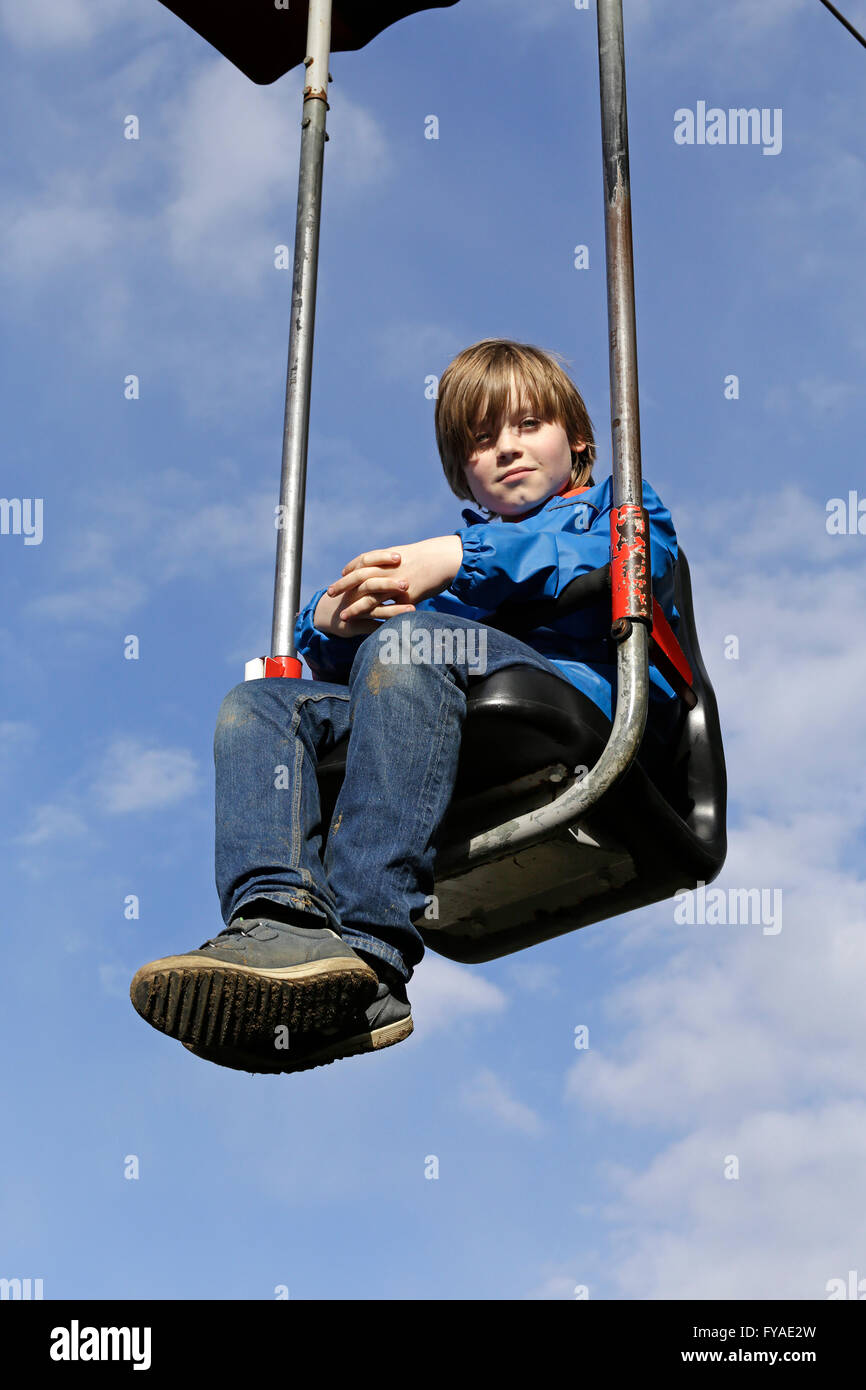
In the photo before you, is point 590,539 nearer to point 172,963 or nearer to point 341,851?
point 341,851

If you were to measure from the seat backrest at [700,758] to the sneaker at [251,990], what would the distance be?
1003mm

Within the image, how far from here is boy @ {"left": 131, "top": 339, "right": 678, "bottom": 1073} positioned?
95.2 inches

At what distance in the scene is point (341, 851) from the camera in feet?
8.64

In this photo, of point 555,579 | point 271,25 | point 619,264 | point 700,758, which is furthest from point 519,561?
point 271,25

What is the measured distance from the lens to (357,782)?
8.75 ft

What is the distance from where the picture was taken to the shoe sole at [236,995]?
93.7 inches

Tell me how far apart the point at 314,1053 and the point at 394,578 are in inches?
32.6

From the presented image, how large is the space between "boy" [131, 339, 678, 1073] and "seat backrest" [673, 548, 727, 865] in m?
0.11

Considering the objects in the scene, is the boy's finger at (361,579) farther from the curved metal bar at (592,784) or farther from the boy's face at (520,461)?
the boy's face at (520,461)

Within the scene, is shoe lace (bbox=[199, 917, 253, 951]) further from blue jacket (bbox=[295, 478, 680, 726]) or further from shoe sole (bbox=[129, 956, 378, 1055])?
blue jacket (bbox=[295, 478, 680, 726])

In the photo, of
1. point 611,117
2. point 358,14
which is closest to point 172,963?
point 611,117

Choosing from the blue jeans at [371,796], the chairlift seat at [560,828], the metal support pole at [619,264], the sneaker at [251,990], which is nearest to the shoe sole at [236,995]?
the sneaker at [251,990]

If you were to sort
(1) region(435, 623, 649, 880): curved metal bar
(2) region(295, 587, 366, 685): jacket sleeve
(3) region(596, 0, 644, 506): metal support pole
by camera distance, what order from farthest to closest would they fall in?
(2) region(295, 587, 366, 685): jacket sleeve < (3) region(596, 0, 644, 506): metal support pole < (1) region(435, 623, 649, 880): curved metal bar

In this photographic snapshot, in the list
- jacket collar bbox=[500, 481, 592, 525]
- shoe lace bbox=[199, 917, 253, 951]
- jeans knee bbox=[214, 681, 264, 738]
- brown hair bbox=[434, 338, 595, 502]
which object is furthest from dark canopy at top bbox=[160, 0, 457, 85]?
shoe lace bbox=[199, 917, 253, 951]
